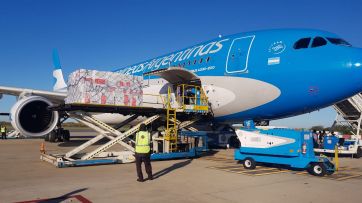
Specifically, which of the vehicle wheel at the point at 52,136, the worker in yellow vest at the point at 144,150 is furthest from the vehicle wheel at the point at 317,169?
the vehicle wheel at the point at 52,136

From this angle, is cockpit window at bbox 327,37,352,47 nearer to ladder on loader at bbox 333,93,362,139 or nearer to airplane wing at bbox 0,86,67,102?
ladder on loader at bbox 333,93,362,139

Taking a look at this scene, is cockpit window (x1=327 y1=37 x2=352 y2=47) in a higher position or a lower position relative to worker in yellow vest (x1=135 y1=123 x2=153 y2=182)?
higher

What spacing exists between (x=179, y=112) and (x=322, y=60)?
18.4 feet

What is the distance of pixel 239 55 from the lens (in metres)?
12.6

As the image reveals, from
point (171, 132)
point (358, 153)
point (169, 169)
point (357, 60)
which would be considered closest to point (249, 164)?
point (169, 169)

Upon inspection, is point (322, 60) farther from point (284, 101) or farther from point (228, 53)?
point (228, 53)

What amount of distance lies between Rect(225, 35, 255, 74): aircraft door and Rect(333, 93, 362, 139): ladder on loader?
278 inches

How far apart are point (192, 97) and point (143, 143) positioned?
5519mm

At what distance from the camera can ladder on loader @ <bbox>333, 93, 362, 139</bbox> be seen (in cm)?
1664

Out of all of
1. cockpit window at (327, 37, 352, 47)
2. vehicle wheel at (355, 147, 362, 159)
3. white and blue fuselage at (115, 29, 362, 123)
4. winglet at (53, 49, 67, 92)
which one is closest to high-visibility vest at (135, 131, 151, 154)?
white and blue fuselage at (115, 29, 362, 123)

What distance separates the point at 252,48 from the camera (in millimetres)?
12289

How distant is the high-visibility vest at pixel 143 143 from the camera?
843cm

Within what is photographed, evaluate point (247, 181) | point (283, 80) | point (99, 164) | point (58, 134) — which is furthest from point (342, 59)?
point (58, 134)

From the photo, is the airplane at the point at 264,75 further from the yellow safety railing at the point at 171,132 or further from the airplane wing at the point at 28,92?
the airplane wing at the point at 28,92
